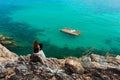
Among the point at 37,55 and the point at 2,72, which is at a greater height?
the point at 37,55

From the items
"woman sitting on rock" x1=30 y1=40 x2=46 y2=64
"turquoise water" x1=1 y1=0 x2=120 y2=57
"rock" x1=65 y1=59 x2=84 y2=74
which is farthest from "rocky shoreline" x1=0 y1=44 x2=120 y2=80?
"turquoise water" x1=1 y1=0 x2=120 y2=57

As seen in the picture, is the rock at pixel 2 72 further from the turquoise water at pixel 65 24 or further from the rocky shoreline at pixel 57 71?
the turquoise water at pixel 65 24

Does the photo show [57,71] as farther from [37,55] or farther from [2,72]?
[2,72]

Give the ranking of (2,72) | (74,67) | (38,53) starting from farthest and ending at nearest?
(38,53) < (2,72) < (74,67)

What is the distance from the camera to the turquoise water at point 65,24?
54366 millimetres

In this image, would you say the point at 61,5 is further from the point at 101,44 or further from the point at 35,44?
the point at 35,44

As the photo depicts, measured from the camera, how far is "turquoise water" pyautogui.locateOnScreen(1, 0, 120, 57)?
178 feet

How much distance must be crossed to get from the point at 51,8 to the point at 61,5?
19.6 ft

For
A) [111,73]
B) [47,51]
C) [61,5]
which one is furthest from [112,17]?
[111,73]

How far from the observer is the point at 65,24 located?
A: 70.6 metres

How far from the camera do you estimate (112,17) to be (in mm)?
79750

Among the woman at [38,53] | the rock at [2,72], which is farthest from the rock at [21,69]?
the woman at [38,53]

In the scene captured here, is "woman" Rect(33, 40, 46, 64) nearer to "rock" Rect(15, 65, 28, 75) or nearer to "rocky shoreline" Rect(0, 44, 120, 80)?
"rocky shoreline" Rect(0, 44, 120, 80)

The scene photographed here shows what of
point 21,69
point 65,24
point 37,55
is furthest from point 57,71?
point 65,24
